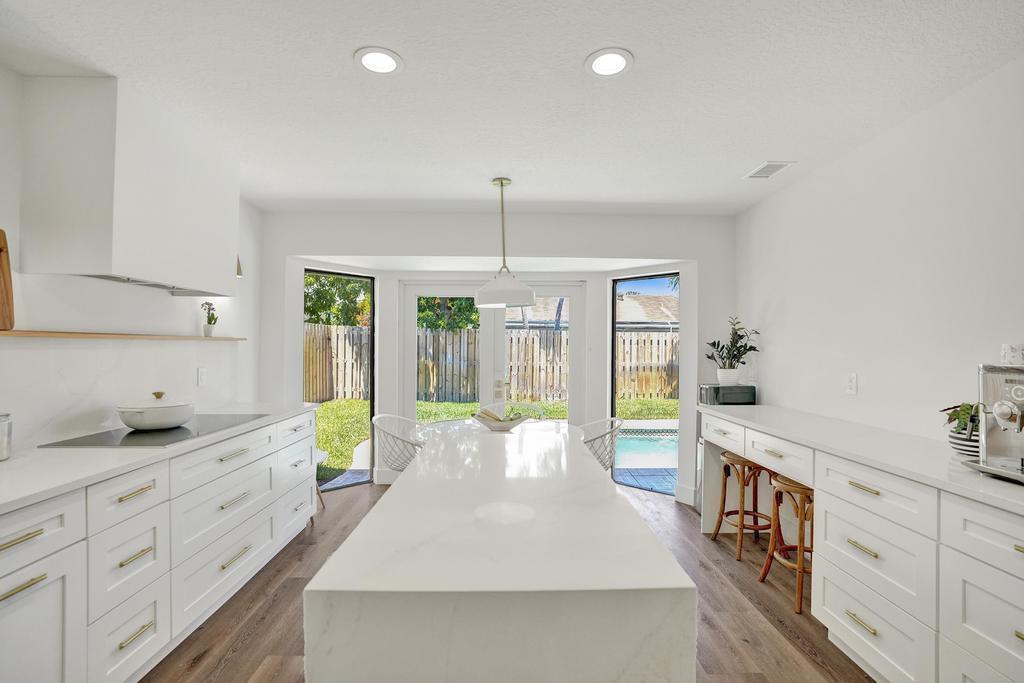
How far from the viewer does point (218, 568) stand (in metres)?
2.31

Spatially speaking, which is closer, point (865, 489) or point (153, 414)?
point (865, 489)

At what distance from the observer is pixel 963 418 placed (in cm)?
173

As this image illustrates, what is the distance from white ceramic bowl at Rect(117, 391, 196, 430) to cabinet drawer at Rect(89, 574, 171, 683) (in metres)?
0.68

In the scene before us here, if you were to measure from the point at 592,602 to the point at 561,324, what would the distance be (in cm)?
399

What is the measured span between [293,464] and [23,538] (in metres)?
1.75

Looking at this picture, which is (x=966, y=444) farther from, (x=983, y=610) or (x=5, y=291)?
(x=5, y=291)

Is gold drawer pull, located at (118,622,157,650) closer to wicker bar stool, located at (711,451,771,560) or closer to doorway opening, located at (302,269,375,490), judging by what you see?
doorway opening, located at (302,269,375,490)

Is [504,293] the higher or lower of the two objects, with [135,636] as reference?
higher

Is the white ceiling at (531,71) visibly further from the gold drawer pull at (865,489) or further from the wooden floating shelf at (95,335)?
the gold drawer pull at (865,489)

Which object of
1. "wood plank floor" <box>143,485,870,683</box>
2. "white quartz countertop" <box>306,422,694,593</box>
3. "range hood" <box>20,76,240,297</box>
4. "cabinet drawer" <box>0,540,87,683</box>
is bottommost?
"wood plank floor" <box>143,485,870,683</box>

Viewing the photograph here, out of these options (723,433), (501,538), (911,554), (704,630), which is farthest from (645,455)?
(501,538)

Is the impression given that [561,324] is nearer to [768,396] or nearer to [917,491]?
[768,396]

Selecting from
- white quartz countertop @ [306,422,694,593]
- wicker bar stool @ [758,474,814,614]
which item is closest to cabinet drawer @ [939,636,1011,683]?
wicker bar stool @ [758,474,814,614]

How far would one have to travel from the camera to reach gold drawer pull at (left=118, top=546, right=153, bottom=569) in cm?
172
